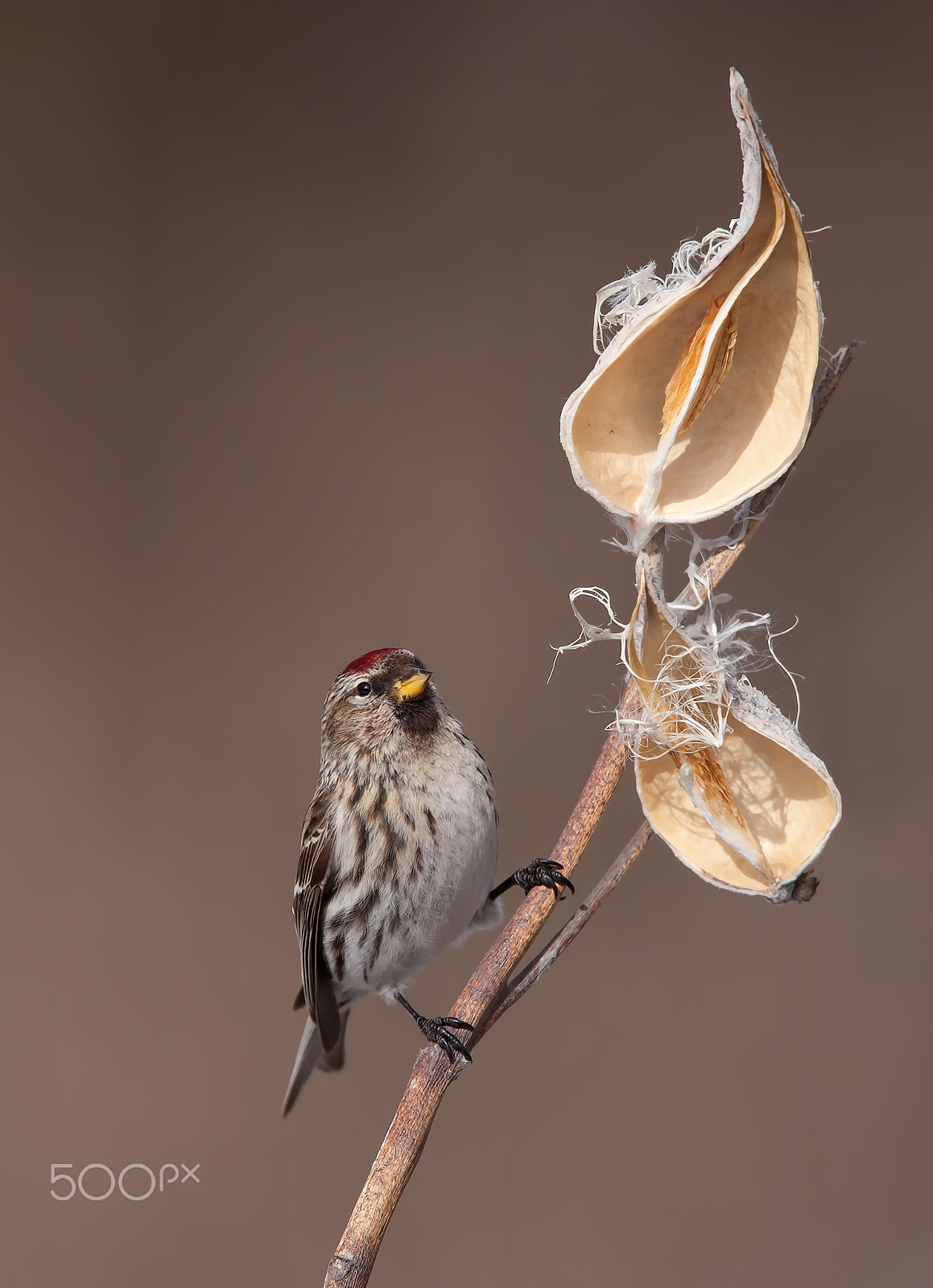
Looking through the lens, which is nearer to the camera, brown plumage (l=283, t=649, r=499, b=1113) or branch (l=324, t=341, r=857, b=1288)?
branch (l=324, t=341, r=857, b=1288)

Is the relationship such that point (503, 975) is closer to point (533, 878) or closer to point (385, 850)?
point (533, 878)

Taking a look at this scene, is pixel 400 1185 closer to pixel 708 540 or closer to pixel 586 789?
pixel 586 789

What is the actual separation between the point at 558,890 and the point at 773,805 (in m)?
0.13

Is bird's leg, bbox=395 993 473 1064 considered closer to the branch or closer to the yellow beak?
the branch

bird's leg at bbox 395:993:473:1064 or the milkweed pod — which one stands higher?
the milkweed pod

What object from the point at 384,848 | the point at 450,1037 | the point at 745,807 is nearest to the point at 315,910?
the point at 384,848

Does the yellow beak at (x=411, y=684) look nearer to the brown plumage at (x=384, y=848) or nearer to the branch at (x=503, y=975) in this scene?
the brown plumage at (x=384, y=848)

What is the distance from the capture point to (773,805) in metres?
0.44

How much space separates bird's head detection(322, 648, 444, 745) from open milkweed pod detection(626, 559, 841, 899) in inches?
9.6

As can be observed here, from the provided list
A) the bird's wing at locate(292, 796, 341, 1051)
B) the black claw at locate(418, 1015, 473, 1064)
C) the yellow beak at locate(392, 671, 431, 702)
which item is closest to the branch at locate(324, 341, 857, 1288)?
the black claw at locate(418, 1015, 473, 1064)

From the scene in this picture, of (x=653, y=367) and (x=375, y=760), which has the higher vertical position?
(x=653, y=367)

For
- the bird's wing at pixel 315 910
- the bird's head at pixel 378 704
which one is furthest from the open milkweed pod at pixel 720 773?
the bird's wing at pixel 315 910

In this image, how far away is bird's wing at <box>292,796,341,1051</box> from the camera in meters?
0.76

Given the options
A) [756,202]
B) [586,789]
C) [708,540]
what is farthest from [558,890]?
[756,202]
